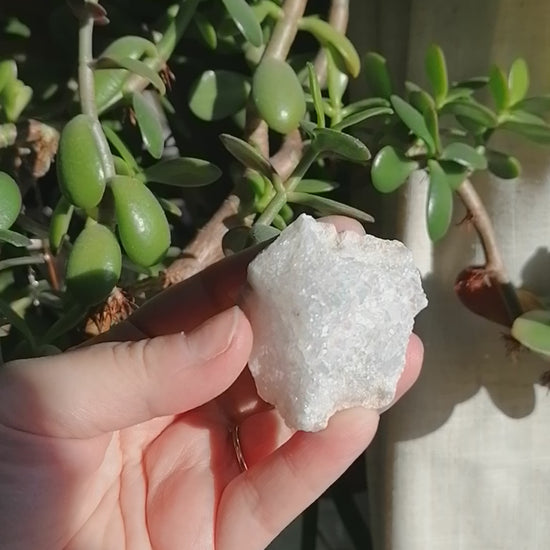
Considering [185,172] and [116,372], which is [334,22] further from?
[116,372]

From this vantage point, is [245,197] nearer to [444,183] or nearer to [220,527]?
[444,183]

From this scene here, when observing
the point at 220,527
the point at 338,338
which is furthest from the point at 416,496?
the point at 338,338

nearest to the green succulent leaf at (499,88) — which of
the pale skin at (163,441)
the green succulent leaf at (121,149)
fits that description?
the pale skin at (163,441)

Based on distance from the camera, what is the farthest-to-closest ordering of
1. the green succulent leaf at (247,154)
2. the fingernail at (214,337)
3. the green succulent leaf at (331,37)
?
the green succulent leaf at (331,37), the green succulent leaf at (247,154), the fingernail at (214,337)

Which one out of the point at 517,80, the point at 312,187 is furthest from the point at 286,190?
the point at 517,80

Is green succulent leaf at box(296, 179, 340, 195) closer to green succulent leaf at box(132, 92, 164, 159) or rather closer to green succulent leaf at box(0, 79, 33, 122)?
green succulent leaf at box(132, 92, 164, 159)

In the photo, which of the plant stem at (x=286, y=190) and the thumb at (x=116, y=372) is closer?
the thumb at (x=116, y=372)

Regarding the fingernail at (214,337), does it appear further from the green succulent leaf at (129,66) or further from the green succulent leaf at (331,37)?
the green succulent leaf at (331,37)
